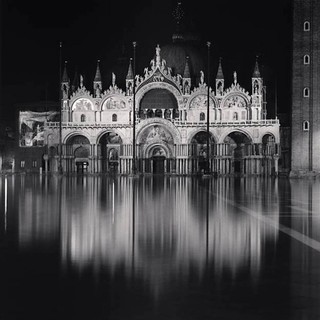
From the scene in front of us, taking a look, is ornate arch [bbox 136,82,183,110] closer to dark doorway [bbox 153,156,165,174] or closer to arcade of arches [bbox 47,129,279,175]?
arcade of arches [bbox 47,129,279,175]

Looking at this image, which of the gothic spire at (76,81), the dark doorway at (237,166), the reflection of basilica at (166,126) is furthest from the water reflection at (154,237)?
the gothic spire at (76,81)

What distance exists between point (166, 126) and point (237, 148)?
859cm

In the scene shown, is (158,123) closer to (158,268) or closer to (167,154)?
(167,154)

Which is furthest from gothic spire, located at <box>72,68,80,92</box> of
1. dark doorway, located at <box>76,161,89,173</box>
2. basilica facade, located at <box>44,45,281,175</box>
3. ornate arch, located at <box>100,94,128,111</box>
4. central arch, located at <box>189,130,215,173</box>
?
central arch, located at <box>189,130,215,173</box>

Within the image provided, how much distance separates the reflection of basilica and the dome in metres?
0.44

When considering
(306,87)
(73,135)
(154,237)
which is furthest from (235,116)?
(154,237)

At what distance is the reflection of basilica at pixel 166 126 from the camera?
72.8 meters

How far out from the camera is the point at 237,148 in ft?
249

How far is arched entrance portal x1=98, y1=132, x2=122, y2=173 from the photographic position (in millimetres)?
78188

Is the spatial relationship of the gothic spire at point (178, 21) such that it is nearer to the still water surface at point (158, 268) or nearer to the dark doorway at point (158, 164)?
the dark doorway at point (158, 164)

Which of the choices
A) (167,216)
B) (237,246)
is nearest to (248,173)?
(167,216)

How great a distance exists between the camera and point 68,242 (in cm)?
991

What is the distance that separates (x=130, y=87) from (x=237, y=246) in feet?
223

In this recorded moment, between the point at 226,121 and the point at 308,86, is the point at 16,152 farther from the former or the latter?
the point at 308,86
